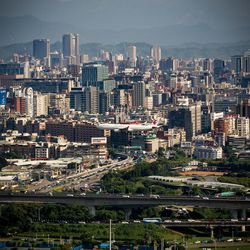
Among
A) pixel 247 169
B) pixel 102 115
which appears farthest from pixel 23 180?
pixel 102 115

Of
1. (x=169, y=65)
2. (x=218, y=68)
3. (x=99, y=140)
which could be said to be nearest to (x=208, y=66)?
(x=218, y=68)

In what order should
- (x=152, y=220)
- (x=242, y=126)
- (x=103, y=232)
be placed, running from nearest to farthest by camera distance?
1. (x=103, y=232)
2. (x=152, y=220)
3. (x=242, y=126)

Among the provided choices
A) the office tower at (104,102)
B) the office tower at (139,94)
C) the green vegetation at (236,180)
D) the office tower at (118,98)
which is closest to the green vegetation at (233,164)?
the green vegetation at (236,180)

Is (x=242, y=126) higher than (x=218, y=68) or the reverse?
the reverse

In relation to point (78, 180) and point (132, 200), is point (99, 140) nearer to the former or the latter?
point (78, 180)

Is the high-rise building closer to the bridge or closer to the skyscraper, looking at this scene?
the skyscraper

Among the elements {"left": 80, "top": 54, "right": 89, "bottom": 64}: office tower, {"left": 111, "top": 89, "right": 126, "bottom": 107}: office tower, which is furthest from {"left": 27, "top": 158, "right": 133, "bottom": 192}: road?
{"left": 80, "top": 54, "right": 89, "bottom": 64}: office tower

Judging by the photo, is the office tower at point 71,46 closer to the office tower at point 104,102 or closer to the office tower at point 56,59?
the office tower at point 56,59
